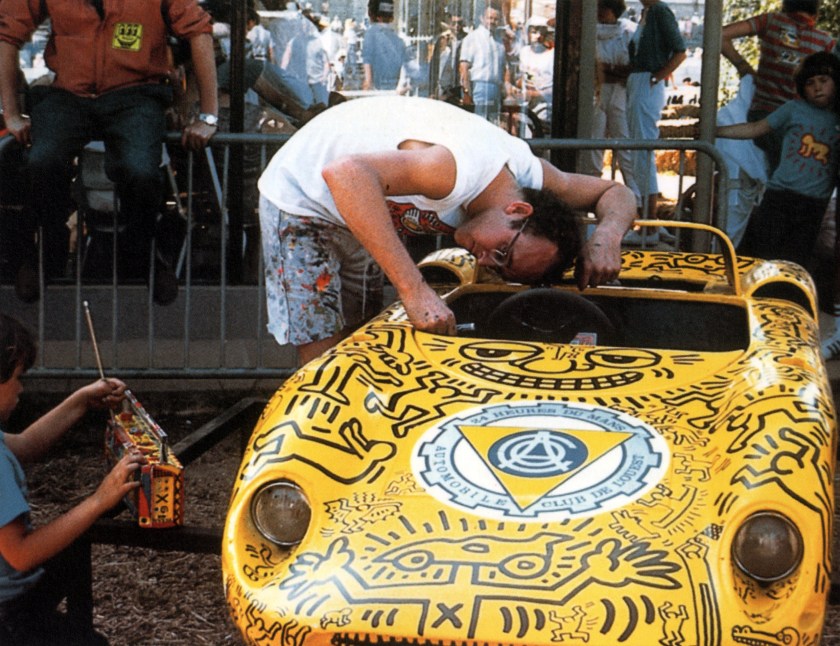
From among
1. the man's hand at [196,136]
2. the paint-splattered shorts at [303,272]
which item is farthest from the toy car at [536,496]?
the man's hand at [196,136]

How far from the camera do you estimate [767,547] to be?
7.99 feet

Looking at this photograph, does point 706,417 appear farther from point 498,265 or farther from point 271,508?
point 271,508

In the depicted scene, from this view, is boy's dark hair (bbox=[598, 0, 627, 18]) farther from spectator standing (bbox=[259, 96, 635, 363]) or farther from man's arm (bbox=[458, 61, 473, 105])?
spectator standing (bbox=[259, 96, 635, 363])

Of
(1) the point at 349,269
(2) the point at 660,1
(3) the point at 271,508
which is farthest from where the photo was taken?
(2) the point at 660,1

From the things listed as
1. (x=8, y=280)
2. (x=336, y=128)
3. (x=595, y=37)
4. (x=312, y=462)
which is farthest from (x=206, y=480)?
(x=595, y=37)

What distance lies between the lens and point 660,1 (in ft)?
23.9

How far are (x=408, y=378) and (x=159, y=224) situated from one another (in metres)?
2.63

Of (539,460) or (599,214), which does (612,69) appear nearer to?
(599,214)

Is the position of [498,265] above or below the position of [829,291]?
above

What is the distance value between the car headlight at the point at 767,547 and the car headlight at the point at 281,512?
0.92 m

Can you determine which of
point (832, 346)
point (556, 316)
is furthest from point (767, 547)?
point (832, 346)

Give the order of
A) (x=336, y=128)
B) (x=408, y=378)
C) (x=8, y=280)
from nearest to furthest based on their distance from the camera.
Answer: (x=408, y=378) → (x=336, y=128) → (x=8, y=280)

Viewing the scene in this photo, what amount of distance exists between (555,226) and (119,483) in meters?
1.30

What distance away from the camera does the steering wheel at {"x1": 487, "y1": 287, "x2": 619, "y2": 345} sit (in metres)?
3.41
